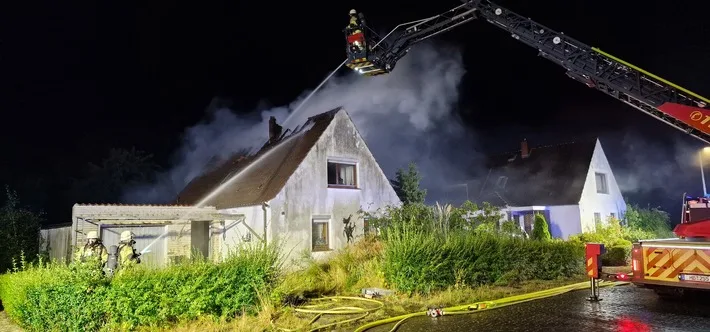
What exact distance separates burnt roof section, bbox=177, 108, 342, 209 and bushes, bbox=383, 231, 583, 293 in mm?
6193

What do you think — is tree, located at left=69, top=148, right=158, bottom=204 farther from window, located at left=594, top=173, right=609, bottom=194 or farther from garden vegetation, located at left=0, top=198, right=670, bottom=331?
window, located at left=594, top=173, right=609, bottom=194

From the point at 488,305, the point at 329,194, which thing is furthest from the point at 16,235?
the point at 488,305

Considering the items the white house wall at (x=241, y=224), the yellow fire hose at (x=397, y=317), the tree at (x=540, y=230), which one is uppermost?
the white house wall at (x=241, y=224)

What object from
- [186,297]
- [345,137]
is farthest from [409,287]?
[345,137]

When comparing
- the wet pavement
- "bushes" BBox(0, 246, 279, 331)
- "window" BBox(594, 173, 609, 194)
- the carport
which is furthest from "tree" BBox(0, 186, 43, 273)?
"window" BBox(594, 173, 609, 194)

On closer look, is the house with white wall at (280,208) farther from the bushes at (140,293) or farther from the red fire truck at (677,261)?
the red fire truck at (677,261)

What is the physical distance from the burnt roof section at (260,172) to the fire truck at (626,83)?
499 centimetres

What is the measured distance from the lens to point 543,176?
28.1 m

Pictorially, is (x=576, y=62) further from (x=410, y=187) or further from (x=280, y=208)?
(x=410, y=187)

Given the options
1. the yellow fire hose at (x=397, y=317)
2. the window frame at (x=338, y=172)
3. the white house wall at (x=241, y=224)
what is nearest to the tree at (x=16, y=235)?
the white house wall at (x=241, y=224)

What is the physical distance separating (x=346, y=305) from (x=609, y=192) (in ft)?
78.3

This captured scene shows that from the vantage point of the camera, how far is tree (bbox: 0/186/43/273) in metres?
13.9

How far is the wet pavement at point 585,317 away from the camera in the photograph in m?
7.24

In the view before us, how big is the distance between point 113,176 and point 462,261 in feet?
90.4
